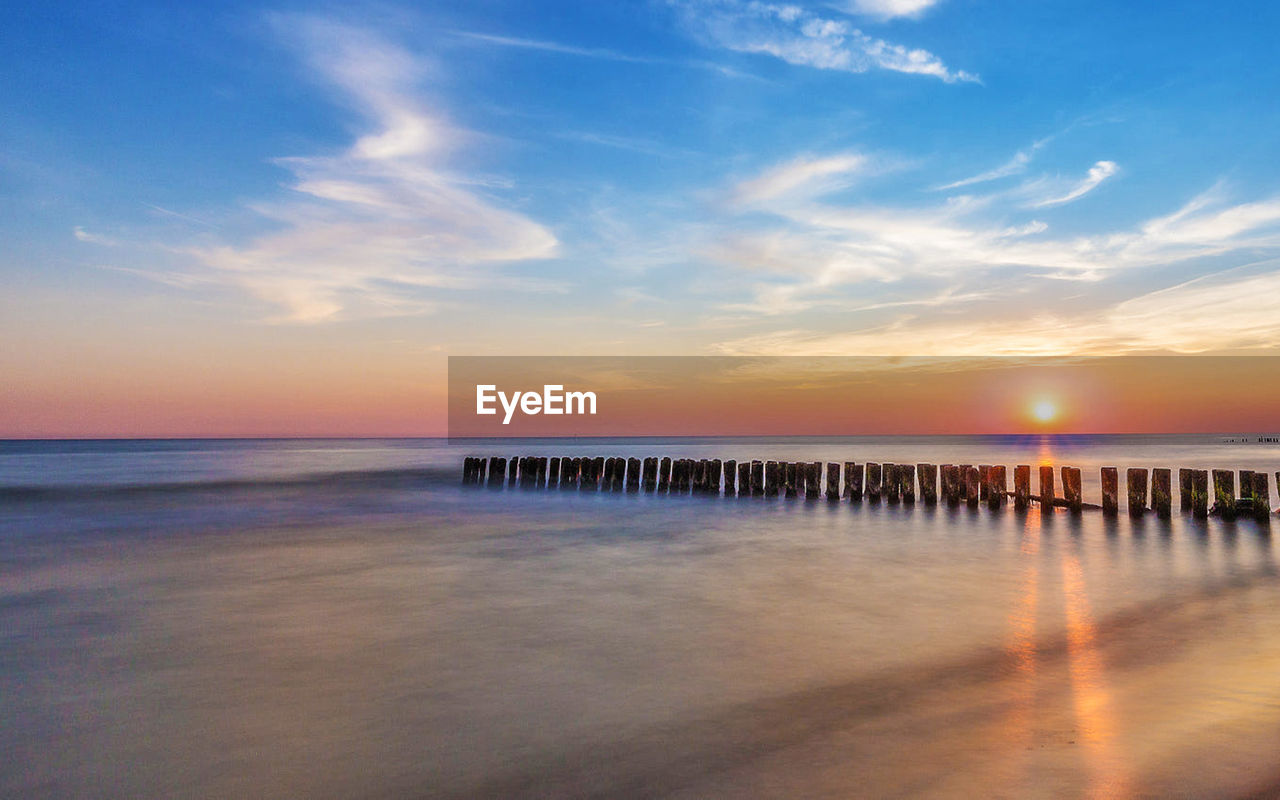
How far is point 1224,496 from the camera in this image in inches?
527

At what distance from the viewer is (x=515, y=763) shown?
3.87 meters

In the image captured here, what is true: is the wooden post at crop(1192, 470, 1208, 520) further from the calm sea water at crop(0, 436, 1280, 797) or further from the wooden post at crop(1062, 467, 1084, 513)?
the wooden post at crop(1062, 467, 1084, 513)

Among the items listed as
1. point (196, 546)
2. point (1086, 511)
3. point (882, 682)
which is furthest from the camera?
point (1086, 511)

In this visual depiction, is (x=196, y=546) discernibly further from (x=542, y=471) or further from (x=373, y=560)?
(x=542, y=471)

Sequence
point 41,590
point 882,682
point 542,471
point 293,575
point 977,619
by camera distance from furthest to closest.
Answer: point 542,471
point 293,575
point 41,590
point 977,619
point 882,682

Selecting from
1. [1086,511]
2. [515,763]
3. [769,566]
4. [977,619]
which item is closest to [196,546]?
[769,566]

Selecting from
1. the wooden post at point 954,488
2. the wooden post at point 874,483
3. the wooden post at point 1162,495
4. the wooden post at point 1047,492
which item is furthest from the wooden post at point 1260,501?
the wooden post at point 874,483

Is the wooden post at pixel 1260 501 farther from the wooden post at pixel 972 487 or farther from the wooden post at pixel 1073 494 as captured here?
the wooden post at pixel 972 487

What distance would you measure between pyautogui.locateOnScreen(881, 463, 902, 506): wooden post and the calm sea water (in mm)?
4684

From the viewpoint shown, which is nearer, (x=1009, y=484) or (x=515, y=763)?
(x=515, y=763)

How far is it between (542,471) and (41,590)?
52.7 ft

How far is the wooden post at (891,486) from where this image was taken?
1684 centimetres

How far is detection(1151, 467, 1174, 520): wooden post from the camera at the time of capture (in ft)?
45.0

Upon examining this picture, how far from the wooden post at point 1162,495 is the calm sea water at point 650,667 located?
1671mm
